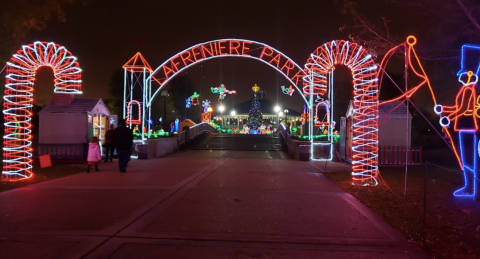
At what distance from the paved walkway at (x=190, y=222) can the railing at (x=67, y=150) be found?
6225mm

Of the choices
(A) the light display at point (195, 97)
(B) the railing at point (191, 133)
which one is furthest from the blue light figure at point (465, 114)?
(A) the light display at point (195, 97)

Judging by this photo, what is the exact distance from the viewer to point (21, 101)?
1248 cm

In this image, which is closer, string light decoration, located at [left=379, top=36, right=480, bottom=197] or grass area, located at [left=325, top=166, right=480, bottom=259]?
grass area, located at [left=325, top=166, right=480, bottom=259]

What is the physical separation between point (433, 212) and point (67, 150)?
14.9 meters

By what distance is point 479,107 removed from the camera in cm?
909

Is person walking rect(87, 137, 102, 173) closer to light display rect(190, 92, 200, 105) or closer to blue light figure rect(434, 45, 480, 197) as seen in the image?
blue light figure rect(434, 45, 480, 197)

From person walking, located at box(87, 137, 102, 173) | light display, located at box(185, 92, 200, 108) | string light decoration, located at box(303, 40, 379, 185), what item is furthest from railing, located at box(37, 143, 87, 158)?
light display, located at box(185, 92, 200, 108)

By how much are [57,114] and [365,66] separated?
1342 cm

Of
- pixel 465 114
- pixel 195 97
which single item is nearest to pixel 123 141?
pixel 465 114

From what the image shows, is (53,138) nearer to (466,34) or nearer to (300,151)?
(300,151)

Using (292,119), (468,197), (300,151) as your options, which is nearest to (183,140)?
(300,151)

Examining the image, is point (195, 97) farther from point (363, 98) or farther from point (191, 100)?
point (363, 98)

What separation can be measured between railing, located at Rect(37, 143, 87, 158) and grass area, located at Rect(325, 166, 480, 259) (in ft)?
35.8

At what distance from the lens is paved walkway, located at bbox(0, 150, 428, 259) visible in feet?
18.2
